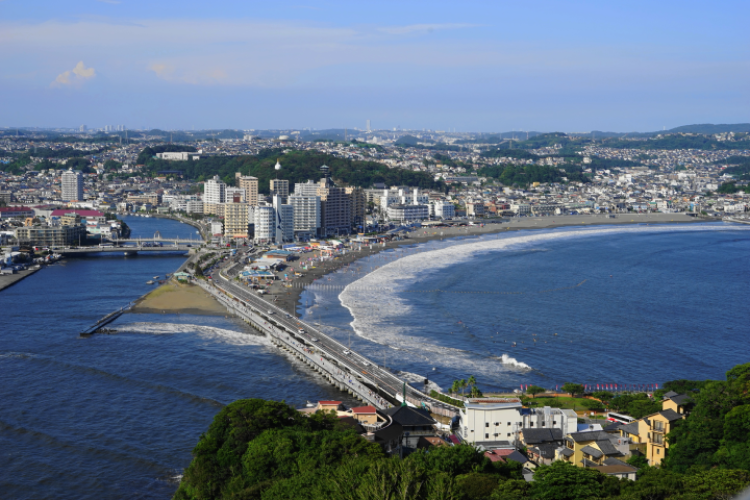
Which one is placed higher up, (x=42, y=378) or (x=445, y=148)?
(x=445, y=148)

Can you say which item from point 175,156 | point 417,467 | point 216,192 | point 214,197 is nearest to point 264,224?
point 216,192

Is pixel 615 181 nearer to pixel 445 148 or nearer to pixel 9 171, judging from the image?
pixel 445 148

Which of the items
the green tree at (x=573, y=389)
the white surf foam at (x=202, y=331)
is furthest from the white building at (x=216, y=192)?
the green tree at (x=573, y=389)

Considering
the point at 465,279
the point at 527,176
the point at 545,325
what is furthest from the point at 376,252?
the point at 527,176

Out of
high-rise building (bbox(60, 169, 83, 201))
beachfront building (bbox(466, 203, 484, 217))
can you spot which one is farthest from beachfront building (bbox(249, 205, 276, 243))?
high-rise building (bbox(60, 169, 83, 201))

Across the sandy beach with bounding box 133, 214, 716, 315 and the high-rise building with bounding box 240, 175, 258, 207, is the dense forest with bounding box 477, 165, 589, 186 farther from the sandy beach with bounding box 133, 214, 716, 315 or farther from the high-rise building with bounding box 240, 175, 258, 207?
the high-rise building with bounding box 240, 175, 258, 207

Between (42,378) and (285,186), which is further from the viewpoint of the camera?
(285,186)
